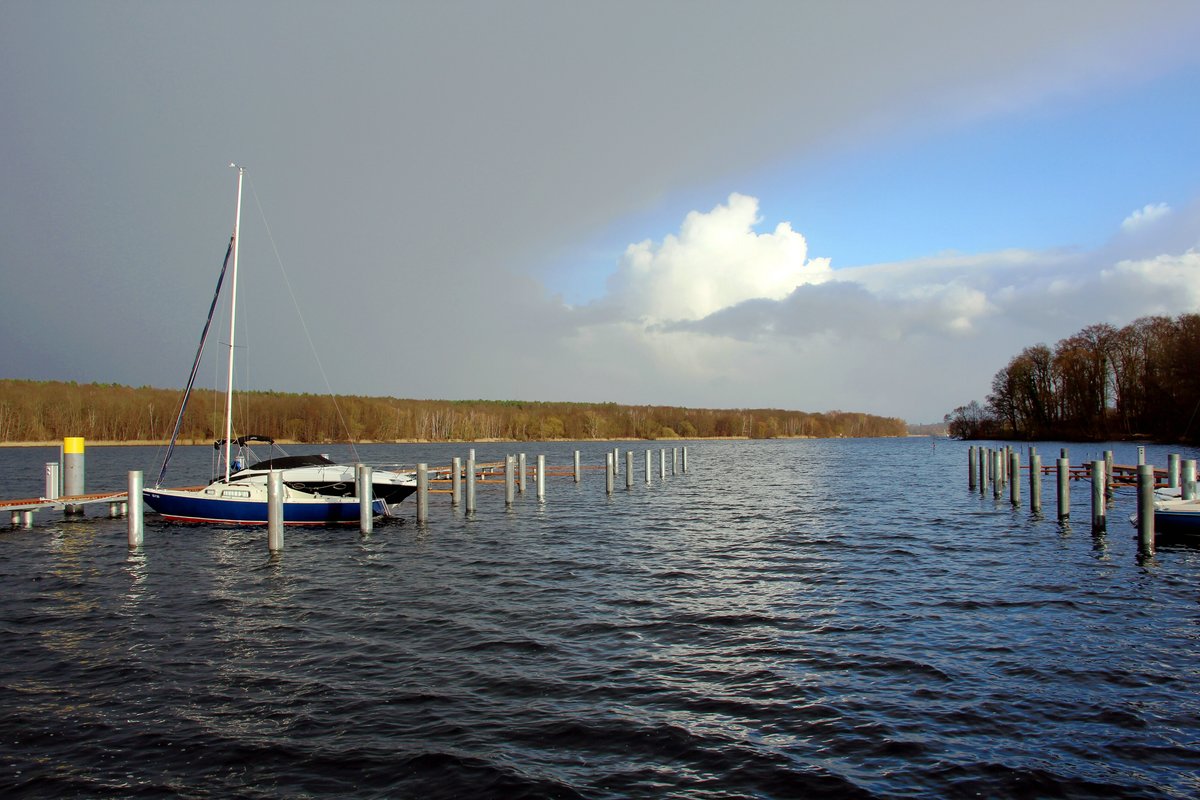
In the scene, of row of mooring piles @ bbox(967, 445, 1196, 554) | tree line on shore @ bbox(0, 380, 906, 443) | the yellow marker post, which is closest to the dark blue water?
row of mooring piles @ bbox(967, 445, 1196, 554)

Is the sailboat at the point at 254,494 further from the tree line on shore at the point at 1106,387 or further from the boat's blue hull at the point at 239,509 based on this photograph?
the tree line on shore at the point at 1106,387

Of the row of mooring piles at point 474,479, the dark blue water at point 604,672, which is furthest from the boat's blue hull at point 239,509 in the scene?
the dark blue water at point 604,672

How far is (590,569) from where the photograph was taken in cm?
1761

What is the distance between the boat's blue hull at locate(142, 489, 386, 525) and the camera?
24656 mm

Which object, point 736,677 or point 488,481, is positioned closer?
point 736,677

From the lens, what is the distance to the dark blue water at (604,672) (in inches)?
275

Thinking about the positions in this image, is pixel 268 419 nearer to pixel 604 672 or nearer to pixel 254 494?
pixel 254 494

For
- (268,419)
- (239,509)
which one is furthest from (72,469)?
(268,419)

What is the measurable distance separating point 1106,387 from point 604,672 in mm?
119714

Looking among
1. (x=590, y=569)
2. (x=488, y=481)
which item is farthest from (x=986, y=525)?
(x=488, y=481)

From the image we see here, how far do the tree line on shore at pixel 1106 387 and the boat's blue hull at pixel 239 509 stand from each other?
3336 inches

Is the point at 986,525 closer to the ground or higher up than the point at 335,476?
closer to the ground

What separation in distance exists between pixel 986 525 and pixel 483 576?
18.6 metres

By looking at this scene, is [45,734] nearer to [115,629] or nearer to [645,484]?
[115,629]
